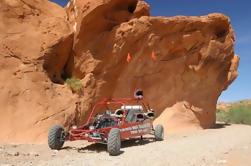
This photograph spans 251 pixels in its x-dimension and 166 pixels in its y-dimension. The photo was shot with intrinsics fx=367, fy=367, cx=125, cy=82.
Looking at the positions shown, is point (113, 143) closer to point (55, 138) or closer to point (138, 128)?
point (55, 138)

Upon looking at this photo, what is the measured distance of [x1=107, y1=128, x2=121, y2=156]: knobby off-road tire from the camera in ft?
33.7

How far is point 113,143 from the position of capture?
10.3 meters

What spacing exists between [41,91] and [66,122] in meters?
1.67

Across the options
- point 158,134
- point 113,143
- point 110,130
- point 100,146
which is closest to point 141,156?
point 113,143

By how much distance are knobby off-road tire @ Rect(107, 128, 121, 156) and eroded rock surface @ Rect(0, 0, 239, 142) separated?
183 inches

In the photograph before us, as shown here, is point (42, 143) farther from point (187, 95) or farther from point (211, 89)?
point (211, 89)

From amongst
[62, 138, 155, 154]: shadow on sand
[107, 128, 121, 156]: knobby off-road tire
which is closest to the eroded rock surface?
[62, 138, 155, 154]: shadow on sand

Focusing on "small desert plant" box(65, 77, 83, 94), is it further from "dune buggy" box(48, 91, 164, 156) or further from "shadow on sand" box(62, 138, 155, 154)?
"shadow on sand" box(62, 138, 155, 154)

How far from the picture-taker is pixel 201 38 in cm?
1983

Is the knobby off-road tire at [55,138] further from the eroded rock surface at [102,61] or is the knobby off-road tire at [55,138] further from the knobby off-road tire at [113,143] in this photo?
the eroded rock surface at [102,61]

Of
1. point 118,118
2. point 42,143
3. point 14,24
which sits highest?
point 14,24

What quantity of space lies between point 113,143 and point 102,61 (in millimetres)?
7813

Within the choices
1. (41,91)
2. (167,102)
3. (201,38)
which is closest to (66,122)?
(41,91)

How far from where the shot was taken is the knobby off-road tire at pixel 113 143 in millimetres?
10266
